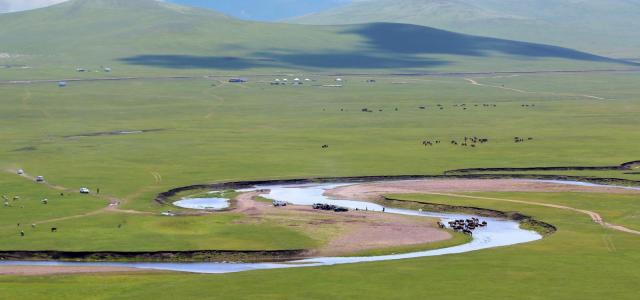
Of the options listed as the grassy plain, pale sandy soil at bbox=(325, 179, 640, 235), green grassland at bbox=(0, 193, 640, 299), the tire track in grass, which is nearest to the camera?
green grassland at bbox=(0, 193, 640, 299)

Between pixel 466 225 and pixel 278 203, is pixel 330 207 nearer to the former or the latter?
pixel 278 203

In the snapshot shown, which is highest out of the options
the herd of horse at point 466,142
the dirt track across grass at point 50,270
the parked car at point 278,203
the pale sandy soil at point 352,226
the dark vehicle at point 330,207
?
the herd of horse at point 466,142

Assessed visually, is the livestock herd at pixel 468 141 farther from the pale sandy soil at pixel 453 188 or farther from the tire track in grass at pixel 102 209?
the tire track in grass at pixel 102 209

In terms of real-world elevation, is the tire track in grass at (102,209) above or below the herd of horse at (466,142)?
below

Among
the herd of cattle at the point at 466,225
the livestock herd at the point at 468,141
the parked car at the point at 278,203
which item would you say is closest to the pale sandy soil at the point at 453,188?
the parked car at the point at 278,203

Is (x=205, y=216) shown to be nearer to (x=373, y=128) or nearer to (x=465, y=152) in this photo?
(x=465, y=152)

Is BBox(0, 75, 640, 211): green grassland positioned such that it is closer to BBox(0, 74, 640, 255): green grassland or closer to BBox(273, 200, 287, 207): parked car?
BBox(0, 74, 640, 255): green grassland

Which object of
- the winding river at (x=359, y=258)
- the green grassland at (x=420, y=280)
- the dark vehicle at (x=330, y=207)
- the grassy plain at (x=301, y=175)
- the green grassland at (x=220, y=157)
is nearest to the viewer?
the green grassland at (x=420, y=280)

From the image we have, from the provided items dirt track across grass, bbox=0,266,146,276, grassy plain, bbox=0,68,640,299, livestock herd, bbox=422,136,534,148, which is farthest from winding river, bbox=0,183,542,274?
livestock herd, bbox=422,136,534,148
